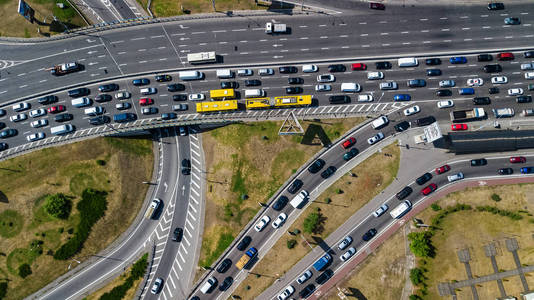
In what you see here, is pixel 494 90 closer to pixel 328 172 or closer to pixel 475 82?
pixel 475 82

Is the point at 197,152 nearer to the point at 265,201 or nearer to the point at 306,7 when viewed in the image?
the point at 265,201

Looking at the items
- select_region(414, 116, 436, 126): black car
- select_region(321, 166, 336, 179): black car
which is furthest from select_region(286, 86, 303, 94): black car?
select_region(414, 116, 436, 126): black car

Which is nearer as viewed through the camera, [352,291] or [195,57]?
[352,291]

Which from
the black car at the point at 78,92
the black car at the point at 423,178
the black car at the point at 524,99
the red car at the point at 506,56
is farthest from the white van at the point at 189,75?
the black car at the point at 524,99

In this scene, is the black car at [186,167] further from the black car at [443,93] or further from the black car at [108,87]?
the black car at [443,93]

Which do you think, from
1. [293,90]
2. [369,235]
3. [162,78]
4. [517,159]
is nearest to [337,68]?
[293,90]

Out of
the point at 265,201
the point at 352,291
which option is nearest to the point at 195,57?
the point at 265,201

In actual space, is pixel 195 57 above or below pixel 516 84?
above
